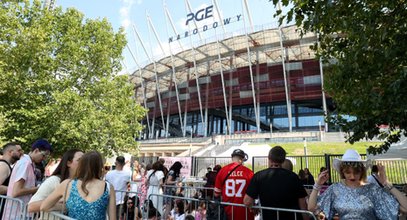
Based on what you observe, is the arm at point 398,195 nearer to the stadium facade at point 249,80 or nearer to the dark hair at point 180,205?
the dark hair at point 180,205

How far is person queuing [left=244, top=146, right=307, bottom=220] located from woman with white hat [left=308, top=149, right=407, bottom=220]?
1.39 feet

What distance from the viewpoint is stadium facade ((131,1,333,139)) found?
4266 centimetres

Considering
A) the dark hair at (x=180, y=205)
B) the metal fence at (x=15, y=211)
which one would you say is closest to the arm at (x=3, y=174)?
the metal fence at (x=15, y=211)

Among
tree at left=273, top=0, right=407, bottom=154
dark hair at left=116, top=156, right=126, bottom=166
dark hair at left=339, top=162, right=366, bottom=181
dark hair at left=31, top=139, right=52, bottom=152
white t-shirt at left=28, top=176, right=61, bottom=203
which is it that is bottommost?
white t-shirt at left=28, top=176, right=61, bottom=203

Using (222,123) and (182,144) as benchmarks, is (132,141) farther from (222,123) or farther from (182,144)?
(222,123)

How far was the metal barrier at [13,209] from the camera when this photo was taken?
355 centimetres

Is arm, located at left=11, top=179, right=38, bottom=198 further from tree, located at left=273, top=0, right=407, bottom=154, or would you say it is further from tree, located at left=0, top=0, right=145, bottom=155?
tree, located at left=0, top=0, right=145, bottom=155

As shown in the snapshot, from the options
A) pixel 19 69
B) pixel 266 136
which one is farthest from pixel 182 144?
pixel 19 69

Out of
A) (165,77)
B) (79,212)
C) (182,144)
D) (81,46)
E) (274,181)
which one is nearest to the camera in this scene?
(79,212)

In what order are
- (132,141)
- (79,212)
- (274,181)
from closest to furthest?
(79,212), (274,181), (132,141)

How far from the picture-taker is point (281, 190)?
3574mm

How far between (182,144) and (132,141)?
23.1 metres

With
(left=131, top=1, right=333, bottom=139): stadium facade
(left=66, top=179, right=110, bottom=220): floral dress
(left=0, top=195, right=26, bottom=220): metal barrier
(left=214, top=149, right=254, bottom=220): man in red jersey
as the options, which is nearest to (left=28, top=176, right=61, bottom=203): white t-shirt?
(left=66, top=179, right=110, bottom=220): floral dress

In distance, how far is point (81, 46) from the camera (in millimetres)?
19297
